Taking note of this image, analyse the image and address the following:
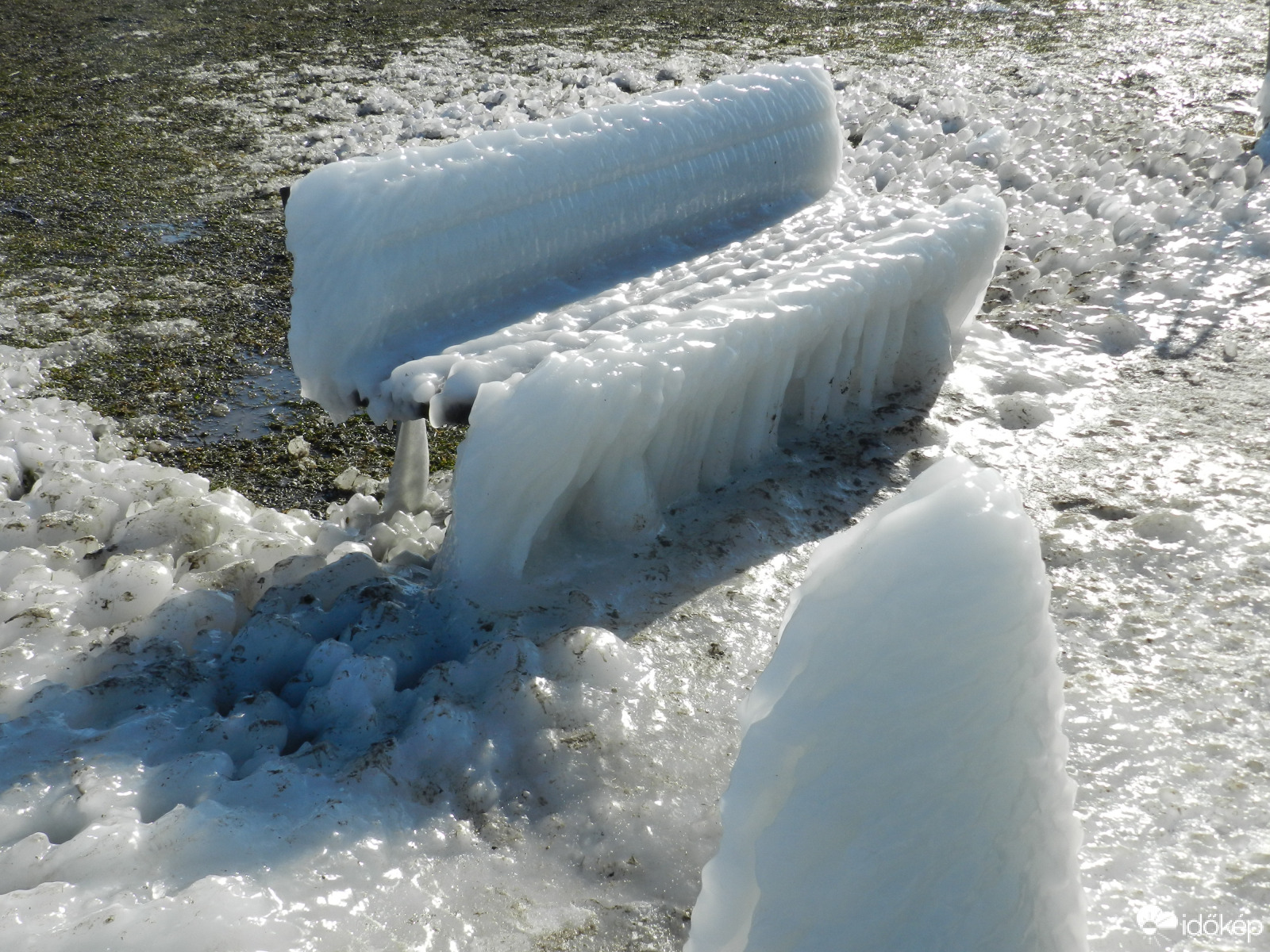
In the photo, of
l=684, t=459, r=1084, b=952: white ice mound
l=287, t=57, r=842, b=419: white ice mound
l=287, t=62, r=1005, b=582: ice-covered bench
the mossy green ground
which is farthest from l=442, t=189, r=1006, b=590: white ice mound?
l=684, t=459, r=1084, b=952: white ice mound

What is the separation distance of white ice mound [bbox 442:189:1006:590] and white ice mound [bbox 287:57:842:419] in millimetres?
251

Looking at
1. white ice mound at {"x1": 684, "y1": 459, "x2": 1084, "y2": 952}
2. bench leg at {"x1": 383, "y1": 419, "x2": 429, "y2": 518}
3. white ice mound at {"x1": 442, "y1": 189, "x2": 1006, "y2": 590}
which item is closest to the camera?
white ice mound at {"x1": 684, "y1": 459, "x2": 1084, "y2": 952}

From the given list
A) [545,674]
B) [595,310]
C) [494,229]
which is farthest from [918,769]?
[494,229]

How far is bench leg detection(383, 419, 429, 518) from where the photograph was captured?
2.03m

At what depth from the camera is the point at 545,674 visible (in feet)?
5.18

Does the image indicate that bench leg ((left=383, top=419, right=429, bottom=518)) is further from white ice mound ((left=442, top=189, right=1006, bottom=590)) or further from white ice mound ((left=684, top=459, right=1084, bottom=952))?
Answer: white ice mound ((left=684, top=459, right=1084, bottom=952))

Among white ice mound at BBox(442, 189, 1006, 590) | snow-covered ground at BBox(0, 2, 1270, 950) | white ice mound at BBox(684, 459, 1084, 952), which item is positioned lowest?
snow-covered ground at BBox(0, 2, 1270, 950)

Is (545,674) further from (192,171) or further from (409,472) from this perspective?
(192,171)

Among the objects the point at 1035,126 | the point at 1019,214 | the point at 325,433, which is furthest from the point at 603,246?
the point at 1035,126

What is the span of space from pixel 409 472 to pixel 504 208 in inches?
21.9

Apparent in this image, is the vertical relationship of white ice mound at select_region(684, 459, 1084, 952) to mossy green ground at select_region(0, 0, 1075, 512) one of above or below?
above

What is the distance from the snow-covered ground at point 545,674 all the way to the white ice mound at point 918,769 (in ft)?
1.20

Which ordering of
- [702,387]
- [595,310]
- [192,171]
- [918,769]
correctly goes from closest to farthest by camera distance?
[918,769] → [702,387] → [595,310] → [192,171]

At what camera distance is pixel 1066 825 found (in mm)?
978
